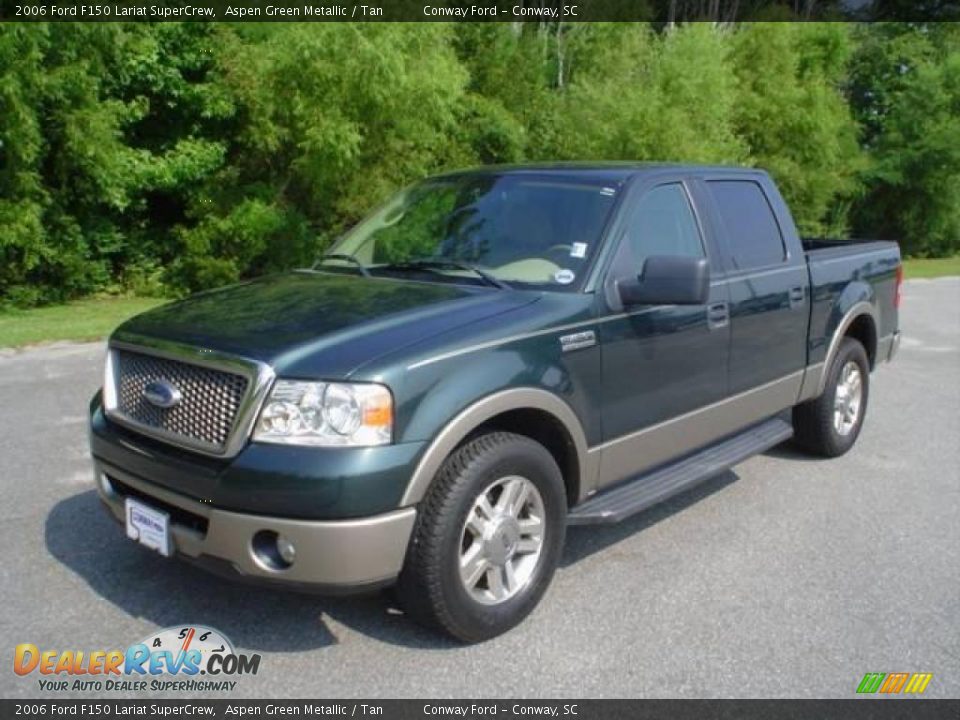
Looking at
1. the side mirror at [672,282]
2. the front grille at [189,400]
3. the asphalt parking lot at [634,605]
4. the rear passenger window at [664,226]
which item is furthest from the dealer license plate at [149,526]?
the rear passenger window at [664,226]

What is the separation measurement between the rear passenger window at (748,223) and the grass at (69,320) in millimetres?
8014

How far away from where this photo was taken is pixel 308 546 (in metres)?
2.96

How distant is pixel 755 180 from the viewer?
5270 mm

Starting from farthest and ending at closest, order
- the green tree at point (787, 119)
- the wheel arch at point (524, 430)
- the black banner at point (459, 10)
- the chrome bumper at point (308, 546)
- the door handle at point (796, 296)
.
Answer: the green tree at point (787, 119) < the black banner at point (459, 10) < the door handle at point (796, 296) < the wheel arch at point (524, 430) < the chrome bumper at point (308, 546)

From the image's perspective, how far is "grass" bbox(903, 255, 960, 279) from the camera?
75.3 ft

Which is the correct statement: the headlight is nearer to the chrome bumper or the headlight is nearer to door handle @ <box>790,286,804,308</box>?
the chrome bumper

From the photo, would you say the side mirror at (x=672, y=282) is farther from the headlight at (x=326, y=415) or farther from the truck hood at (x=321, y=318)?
the headlight at (x=326, y=415)

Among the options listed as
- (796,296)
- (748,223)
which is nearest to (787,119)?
(796,296)

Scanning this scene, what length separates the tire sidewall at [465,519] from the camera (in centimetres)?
321

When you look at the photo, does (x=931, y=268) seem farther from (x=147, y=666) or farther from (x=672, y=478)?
(x=147, y=666)

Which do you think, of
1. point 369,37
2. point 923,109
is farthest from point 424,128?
point 923,109

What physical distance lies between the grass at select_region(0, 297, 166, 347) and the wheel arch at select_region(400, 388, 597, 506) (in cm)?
811

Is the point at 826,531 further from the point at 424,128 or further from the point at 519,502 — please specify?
the point at 424,128

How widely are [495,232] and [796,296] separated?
2.01 metres
